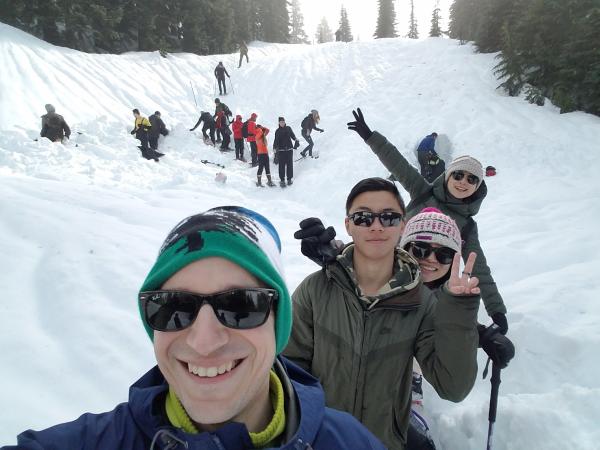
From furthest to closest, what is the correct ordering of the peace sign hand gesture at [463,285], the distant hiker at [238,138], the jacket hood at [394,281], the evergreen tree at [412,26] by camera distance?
the evergreen tree at [412,26] < the distant hiker at [238,138] < the jacket hood at [394,281] < the peace sign hand gesture at [463,285]

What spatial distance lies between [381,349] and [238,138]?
13.1 m

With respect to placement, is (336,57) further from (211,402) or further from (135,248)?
(211,402)

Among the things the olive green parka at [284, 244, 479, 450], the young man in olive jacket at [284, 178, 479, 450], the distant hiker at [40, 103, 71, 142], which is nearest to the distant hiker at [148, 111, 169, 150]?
the distant hiker at [40, 103, 71, 142]

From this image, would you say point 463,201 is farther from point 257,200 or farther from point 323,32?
point 323,32

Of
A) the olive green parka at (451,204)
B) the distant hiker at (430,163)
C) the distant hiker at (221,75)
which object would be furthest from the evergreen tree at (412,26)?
the olive green parka at (451,204)

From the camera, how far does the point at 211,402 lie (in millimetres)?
1155

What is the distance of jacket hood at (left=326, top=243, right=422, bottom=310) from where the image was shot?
2.06m

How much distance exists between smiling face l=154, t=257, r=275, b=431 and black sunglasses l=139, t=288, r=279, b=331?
0.02 metres

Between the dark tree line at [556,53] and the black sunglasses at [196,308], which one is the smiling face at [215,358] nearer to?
the black sunglasses at [196,308]

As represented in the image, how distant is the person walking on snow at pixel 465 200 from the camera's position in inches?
130

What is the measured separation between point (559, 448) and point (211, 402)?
268 cm

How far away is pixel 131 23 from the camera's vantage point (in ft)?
80.0

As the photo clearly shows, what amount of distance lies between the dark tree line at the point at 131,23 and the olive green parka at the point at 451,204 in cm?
2340

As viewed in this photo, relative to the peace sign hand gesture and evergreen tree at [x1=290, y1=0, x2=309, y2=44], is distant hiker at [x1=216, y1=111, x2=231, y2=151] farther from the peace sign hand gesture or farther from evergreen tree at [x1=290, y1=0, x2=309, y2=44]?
evergreen tree at [x1=290, y1=0, x2=309, y2=44]
